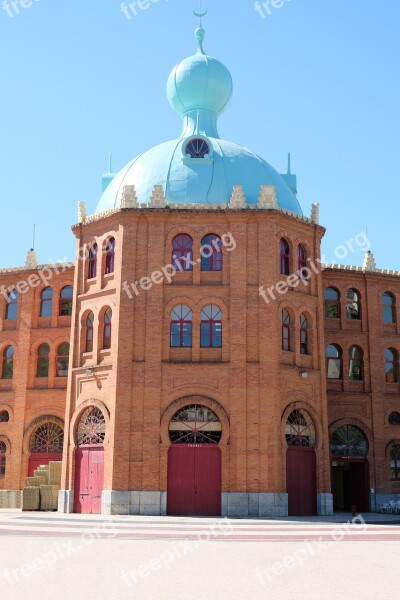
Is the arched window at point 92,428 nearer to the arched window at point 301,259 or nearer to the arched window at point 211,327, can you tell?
the arched window at point 211,327

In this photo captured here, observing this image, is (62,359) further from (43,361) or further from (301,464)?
(301,464)

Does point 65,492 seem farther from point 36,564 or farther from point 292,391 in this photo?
point 36,564

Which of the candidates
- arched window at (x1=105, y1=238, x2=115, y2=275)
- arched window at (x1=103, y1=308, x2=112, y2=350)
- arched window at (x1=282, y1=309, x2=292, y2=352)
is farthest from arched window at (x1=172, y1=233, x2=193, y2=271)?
arched window at (x1=282, y1=309, x2=292, y2=352)

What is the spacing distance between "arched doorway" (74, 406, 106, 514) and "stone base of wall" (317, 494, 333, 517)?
995 centimetres

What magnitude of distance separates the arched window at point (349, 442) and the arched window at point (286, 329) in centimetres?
764

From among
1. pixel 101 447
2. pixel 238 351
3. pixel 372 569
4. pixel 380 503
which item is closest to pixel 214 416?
pixel 238 351

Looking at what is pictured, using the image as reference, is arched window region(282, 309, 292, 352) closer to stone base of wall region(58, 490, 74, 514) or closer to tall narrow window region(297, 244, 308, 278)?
tall narrow window region(297, 244, 308, 278)

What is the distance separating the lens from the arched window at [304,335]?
37.2 metres

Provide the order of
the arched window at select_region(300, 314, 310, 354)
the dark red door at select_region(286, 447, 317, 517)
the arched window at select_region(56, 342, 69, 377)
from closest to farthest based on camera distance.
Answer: the dark red door at select_region(286, 447, 317, 517)
the arched window at select_region(300, 314, 310, 354)
the arched window at select_region(56, 342, 69, 377)

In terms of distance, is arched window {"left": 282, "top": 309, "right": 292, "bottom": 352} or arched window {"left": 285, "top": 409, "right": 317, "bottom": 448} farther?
arched window {"left": 282, "top": 309, "right": 292, "bottom": 352}

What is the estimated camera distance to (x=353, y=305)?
1715 inches

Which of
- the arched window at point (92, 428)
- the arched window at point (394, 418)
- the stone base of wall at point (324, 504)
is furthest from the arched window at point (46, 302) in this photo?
the arched window at point (394, 418)

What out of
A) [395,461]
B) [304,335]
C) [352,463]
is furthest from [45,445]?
[395,461]

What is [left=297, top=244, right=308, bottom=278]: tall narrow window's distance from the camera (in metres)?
37.7
